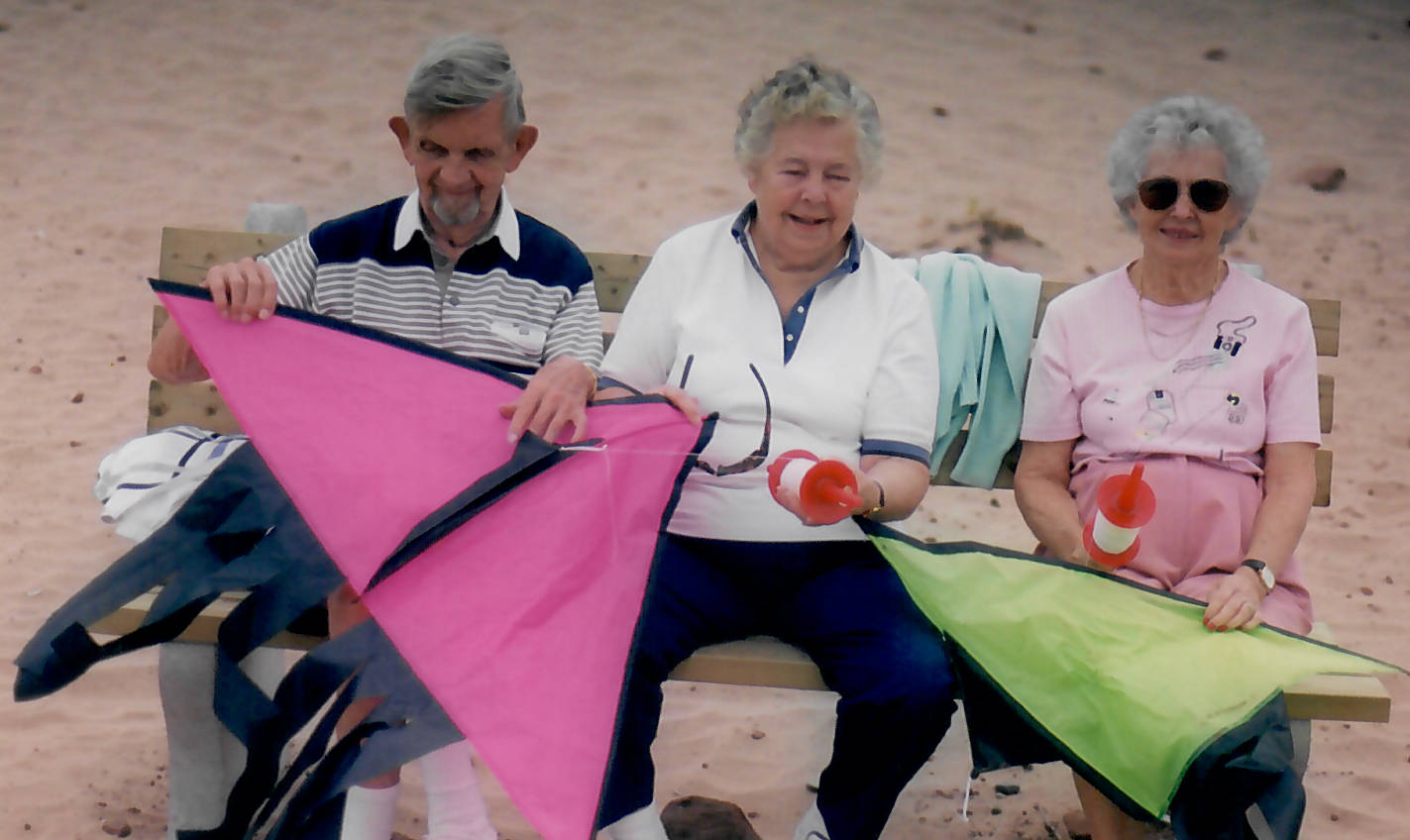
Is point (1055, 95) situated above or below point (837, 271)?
above

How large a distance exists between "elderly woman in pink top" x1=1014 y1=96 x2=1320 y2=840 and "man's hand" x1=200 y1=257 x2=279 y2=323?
1682mm

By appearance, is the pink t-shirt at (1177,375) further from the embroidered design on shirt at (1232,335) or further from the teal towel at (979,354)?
the teal towel at (979,354)

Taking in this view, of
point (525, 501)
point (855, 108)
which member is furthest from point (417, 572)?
point (855, 108)

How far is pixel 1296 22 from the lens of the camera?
931 centimetres

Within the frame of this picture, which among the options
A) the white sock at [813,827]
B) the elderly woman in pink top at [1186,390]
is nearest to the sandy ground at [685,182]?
the white sock at [813,827]

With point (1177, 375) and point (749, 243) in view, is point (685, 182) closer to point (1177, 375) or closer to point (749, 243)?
point (749, 243)

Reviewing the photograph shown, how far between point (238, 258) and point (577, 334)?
3.18 ft

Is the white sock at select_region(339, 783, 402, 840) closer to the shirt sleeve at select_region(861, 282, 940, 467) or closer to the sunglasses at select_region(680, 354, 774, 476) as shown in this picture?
the sunglasses at select_region(680, 354, 774, 476)

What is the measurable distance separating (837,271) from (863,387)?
0.90ft

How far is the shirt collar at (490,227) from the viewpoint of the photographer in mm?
3271

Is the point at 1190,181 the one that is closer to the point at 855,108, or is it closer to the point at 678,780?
the point at 855,108

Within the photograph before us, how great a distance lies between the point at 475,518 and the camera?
117 inches

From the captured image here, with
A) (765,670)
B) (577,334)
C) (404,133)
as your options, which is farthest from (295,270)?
(765,670)

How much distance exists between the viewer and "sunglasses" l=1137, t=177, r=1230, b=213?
3215 mm
